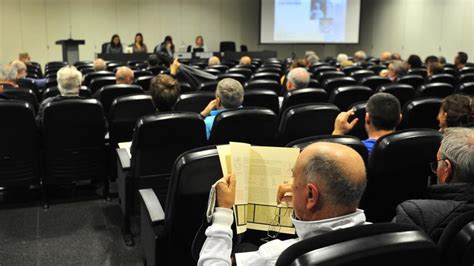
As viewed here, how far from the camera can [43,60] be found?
1527 cm

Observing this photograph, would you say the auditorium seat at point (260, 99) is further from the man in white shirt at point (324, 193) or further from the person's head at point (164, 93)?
the man in white shirt at point (324, 193)

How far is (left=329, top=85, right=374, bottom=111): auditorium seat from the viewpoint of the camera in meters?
4.73

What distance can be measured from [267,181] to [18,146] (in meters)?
2.79

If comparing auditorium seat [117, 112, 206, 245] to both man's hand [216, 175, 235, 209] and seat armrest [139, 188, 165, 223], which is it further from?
man's hand [216, 175, 235, 209]

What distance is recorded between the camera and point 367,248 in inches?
40.3

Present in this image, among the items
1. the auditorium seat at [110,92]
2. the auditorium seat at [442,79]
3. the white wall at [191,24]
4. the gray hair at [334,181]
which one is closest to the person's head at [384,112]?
the gray hair at [334,181]

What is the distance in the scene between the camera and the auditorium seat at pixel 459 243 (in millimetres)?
1206

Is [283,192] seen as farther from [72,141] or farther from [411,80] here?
[411,80]

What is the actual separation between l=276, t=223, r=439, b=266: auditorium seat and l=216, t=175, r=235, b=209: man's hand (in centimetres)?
47

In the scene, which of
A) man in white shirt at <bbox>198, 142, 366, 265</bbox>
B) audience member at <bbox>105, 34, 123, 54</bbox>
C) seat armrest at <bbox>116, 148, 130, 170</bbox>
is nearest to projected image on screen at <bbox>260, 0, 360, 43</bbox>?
audience member at <bbox>105, 34, 123, 54</bbox>

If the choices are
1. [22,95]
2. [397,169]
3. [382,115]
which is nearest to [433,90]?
[382,115]

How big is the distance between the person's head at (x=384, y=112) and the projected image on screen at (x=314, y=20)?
1401cm

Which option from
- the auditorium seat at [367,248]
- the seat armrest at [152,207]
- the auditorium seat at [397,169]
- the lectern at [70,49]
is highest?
the lectern at [70,49]

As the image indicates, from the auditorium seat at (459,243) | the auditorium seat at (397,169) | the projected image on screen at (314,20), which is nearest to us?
the auditorium seat at (459,243)
